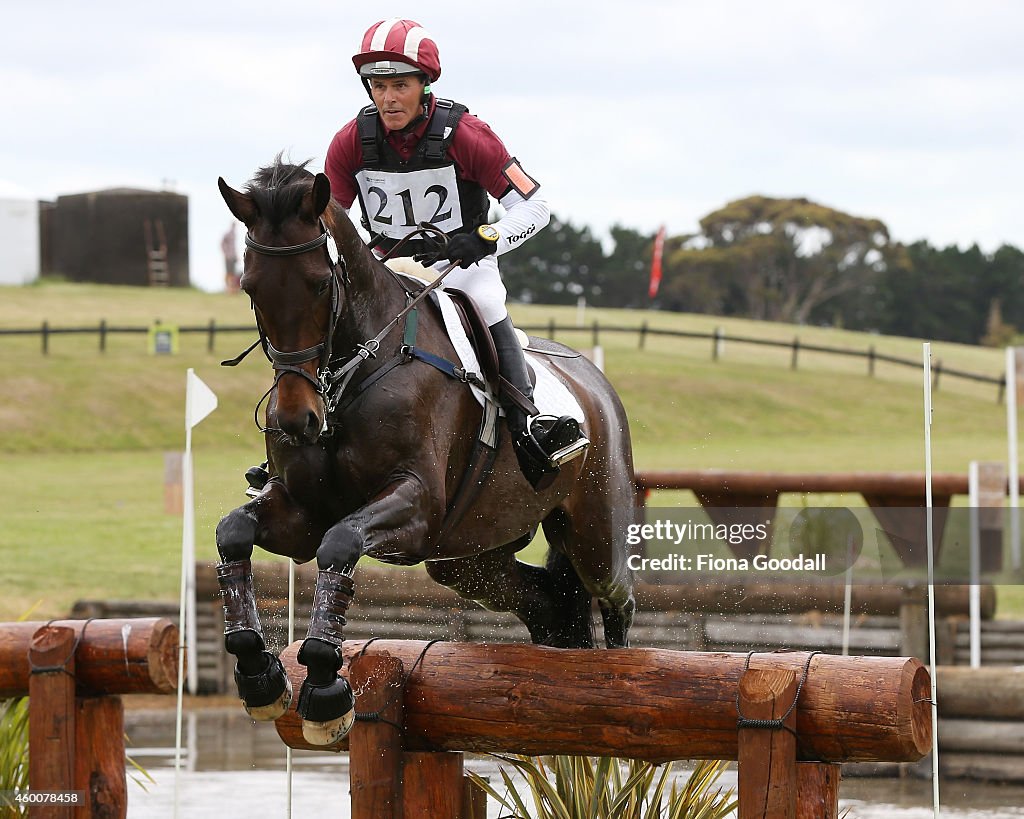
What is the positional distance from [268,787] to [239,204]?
5.54 metres

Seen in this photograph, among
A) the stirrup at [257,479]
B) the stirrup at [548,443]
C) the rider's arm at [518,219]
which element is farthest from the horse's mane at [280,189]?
the stirrup at [548,443]

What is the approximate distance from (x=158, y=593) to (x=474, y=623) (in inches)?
152

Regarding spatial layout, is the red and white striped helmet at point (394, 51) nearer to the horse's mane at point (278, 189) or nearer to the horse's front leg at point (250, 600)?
the horse's mane at point (278, 189)

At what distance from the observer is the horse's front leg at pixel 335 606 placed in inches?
166

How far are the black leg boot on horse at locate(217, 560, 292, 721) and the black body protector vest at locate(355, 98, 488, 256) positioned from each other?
139 centimetres

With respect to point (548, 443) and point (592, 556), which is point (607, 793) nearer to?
point (592, 556)

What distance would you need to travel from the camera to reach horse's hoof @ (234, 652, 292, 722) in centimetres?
438

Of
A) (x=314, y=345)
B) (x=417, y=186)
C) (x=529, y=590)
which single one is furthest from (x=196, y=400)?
(x=314, y=345)

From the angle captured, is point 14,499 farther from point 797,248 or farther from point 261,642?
point 797,248

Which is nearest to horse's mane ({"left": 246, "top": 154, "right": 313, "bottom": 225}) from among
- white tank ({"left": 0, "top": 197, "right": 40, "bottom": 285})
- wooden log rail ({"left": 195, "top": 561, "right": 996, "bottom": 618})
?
wooden log rail ({"left": 195, "top": 561, "right": 996, "bottom": 618})

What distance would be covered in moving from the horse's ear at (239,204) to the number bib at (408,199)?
2.78ft

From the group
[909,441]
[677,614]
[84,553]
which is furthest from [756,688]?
[909,441]

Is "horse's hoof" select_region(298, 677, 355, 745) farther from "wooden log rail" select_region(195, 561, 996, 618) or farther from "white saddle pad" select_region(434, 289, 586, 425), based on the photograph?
"wooden log rail" select_region(195, 561, 996, 618)

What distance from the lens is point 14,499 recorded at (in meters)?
19.6
